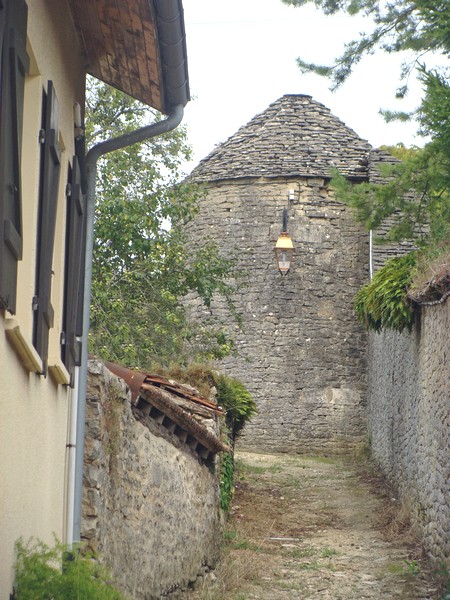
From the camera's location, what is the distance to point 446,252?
10.8 meters

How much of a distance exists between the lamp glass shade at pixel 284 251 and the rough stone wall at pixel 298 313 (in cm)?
26

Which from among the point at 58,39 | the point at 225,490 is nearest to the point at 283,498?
the point at 225,490

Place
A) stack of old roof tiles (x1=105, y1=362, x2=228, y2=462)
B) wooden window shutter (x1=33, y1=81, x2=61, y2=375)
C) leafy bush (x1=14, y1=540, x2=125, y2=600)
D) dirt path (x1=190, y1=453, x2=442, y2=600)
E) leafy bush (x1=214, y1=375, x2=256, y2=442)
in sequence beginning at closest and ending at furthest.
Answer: leafy bush (x1=14, y1=540, x2=125, y2=600), wooden window shutter (x1=33, y1=81, x2=61, y2=375), stack of old roof tiles (x1=105, y1=362, x2=228, y2=462), dirt path (x1=190, y1=453, x2=442, y2=600), leafy bush (x1=214, y1=375, x2=256, y2=442)

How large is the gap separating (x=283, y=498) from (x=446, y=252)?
18.8 ft

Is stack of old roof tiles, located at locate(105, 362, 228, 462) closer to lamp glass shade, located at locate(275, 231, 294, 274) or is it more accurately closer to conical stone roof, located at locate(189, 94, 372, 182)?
lamp glass shade, located at locate(275, 231, 294, 274)

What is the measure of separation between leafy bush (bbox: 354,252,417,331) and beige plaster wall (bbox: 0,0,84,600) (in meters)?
6.49

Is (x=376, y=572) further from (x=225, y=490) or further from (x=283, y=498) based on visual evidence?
(x=283, y=498)

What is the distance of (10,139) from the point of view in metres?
3.86

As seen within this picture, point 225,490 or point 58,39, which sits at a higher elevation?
point 58,39

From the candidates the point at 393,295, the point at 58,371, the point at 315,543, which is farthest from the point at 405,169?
the point at 58,371

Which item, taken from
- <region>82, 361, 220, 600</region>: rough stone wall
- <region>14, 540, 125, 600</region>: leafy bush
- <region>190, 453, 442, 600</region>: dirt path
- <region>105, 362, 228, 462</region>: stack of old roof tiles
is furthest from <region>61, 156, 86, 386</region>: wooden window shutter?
<region>190, 453, 442, 600</region>: dirt path

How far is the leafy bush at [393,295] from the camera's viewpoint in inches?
479

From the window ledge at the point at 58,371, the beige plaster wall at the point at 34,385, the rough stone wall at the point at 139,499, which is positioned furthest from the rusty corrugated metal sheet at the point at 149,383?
the window ledge at the point at 58,371

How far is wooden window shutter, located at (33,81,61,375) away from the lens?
4.92 metres
